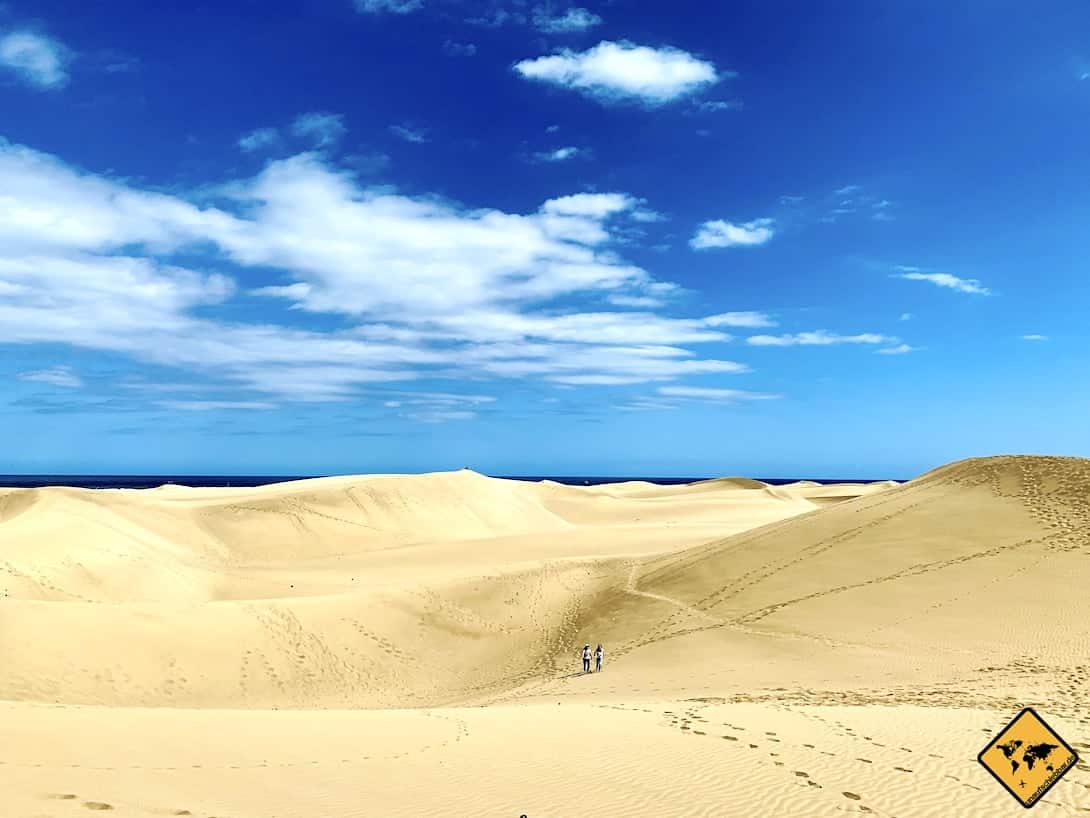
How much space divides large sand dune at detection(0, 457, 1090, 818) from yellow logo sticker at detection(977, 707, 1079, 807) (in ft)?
13.2

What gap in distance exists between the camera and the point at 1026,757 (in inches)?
214

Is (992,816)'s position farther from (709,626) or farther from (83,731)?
(709,626)

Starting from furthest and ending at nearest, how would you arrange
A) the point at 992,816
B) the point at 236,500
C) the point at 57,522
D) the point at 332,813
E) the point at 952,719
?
the point at 236,500 < the point at 57,522 < the point at 952,719 < the point at 992,816 < the point at 332,813

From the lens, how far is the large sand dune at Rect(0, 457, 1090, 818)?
912 cm

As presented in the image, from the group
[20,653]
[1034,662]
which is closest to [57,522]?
[20,653]

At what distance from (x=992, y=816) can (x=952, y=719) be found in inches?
170

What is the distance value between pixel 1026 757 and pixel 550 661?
18.7m

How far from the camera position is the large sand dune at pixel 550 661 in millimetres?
9125

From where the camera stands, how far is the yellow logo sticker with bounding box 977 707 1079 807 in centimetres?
531

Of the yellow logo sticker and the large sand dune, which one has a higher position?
the yellow logo sticker

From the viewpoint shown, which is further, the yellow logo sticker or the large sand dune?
the large sand dune

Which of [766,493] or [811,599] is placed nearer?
[811,599]

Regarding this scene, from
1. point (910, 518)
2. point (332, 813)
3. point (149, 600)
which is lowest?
point (149, 600)

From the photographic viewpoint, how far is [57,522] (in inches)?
1364
